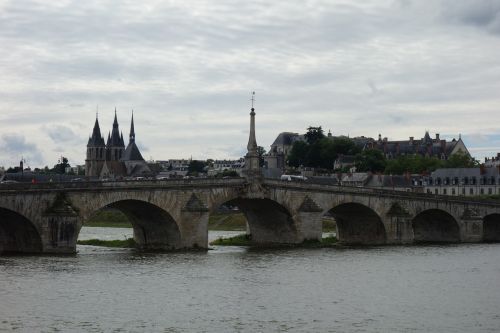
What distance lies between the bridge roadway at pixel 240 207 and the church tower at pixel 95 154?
364ft

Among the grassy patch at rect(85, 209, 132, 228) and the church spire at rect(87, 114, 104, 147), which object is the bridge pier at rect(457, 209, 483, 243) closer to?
the grassy patch at rect(85, 209, 132, 228)

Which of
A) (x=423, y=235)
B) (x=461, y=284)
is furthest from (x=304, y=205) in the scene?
(x=461, y=284)

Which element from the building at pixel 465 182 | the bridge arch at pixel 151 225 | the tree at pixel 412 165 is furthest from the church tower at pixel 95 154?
the bridge arch at pixel 151 225

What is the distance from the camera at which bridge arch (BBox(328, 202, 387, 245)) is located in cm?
8344

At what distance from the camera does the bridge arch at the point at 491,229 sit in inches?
3834

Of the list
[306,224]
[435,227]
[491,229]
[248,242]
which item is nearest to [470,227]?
[435,227]

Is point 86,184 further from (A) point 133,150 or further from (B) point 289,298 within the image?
(A) point 133,150

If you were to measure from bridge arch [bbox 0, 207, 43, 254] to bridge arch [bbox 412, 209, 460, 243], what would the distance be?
4132 cm

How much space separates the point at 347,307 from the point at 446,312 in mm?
4413

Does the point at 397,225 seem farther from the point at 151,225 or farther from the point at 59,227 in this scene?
the point at 59,227

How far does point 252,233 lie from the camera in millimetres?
83125

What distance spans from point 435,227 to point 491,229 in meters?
9.25

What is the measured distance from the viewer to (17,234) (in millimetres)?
61969

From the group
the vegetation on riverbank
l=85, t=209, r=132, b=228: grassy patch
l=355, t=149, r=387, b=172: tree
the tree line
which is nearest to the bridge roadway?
the vegetation on riverbank
